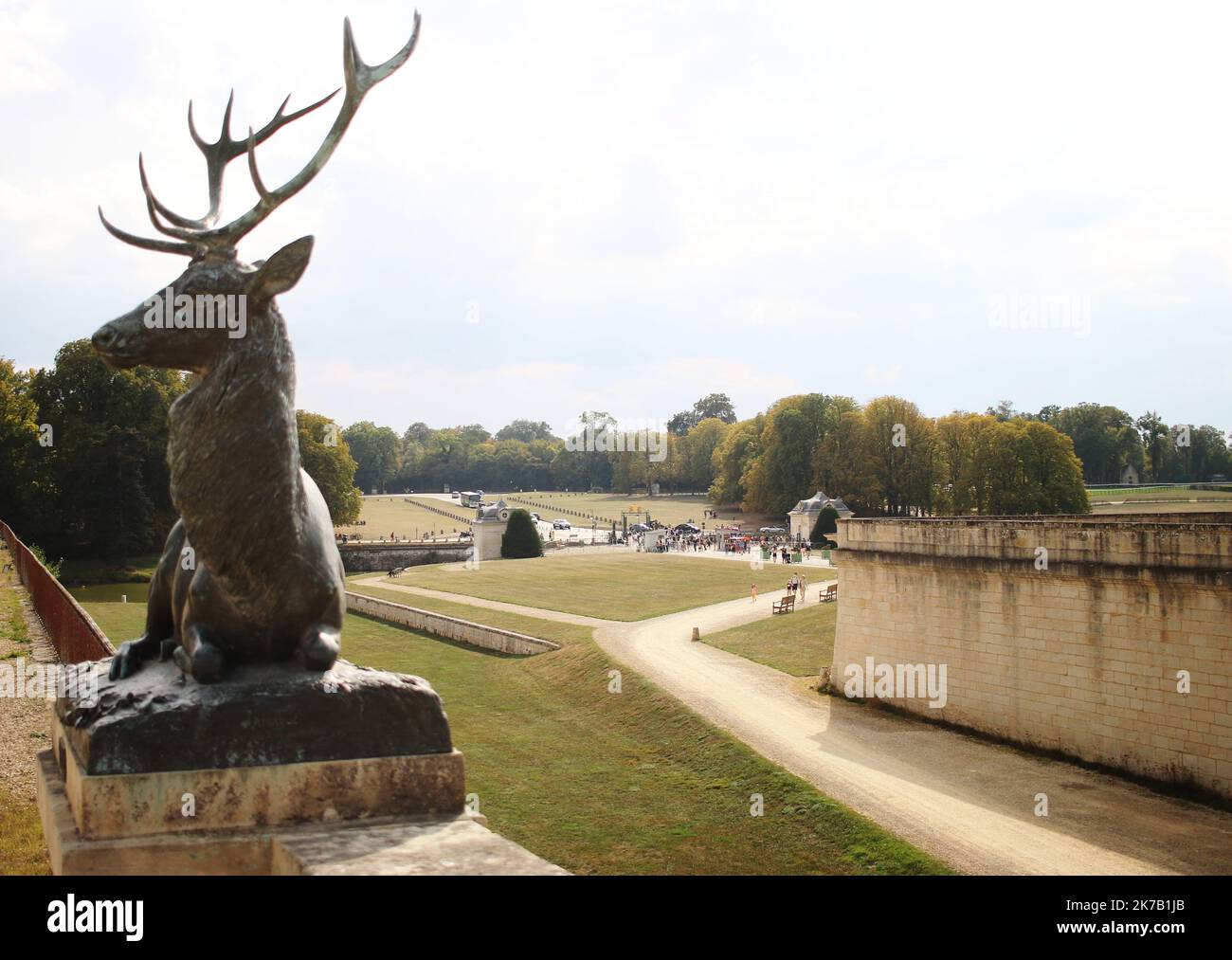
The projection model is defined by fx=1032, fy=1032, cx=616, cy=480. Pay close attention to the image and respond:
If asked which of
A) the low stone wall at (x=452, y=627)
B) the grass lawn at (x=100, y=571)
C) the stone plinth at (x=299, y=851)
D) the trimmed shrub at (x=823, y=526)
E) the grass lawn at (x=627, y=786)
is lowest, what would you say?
the grass lawn at (x=627, y=786)

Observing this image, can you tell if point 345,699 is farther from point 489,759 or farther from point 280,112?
point 489,759

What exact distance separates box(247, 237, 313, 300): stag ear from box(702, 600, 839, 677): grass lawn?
79.1ft

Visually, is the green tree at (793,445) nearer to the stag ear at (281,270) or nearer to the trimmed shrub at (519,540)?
the trimmed shrub at (519,540)

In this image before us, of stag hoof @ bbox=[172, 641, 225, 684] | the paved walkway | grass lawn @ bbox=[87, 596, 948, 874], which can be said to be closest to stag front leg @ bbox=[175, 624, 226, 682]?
stag hoof @ bbox=[172, 641, 225, 684]

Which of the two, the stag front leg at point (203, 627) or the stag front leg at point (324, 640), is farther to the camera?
the stag front leg at point (324, 640)

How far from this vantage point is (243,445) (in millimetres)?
4773

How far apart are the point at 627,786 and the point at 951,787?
5.74 m

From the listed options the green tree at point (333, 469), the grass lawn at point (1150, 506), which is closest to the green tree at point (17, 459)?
the green tree at point (333, 469)

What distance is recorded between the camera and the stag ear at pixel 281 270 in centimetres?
471

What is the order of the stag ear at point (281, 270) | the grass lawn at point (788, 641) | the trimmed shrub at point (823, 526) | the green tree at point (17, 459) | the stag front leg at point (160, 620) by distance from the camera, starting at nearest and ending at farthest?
the stag ear at point (281, 270)
the stag front leg at point (160, 620)
the grass lawn at point (788, 641)
the green tree at point (17, 459)
the trimmed shrub at point (823, 526)
